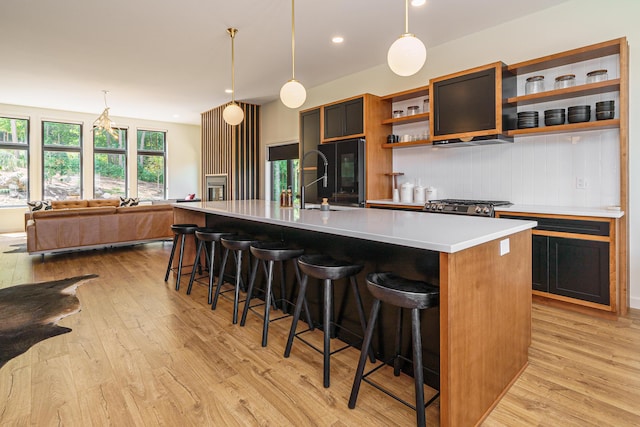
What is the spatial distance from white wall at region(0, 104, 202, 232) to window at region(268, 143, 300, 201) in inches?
166

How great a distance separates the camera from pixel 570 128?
3.23m

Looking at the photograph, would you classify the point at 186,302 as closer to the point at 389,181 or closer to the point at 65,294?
the point at 65,294

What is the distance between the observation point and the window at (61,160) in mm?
8578

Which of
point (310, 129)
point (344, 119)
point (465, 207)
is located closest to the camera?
point (465, 207)

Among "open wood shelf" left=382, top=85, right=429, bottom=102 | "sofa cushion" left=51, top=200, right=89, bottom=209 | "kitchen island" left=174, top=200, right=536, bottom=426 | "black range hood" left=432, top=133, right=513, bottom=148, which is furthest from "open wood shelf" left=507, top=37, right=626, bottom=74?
"sofa cushion" left=51, top=200, right=89, bottom=209

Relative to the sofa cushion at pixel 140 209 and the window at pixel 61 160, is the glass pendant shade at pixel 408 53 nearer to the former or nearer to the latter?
the sofa cushion at pixel 140 209

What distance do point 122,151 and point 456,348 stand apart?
408 inches

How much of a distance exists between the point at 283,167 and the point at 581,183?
527 centimetres

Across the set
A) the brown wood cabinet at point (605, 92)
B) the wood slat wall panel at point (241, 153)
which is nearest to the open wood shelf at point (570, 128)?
the brown wood cabinet at point (605, 92)

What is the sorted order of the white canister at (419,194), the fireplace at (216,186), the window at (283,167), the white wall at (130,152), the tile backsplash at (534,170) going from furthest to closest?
the white wall at (130,152) → the fireplace at (216,186) → the window at (283,167) → the white canister at (419,194) → the tile backsplash at (534,170)

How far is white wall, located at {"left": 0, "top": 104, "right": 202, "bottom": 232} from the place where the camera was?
827 cm

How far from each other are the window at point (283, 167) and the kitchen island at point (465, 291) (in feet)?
15.5

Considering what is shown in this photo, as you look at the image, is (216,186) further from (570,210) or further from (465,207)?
(570,210)

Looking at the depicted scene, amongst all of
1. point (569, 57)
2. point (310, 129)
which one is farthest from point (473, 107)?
→ point (310, 129)
